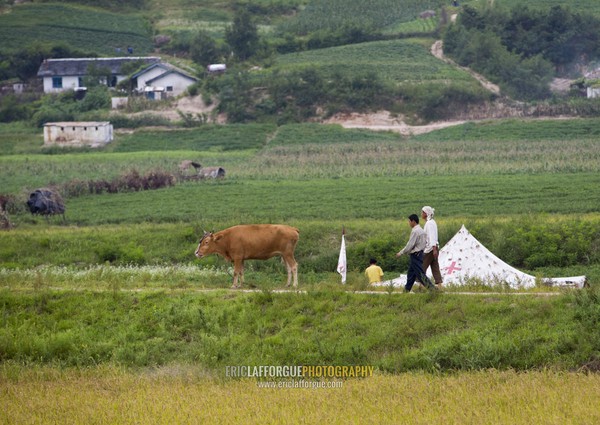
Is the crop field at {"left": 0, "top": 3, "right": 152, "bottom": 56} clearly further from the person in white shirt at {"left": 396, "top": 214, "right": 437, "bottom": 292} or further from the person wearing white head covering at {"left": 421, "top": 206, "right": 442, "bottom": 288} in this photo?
the person in white shirt at {"left": 396, "top": 214, "right": 437, "bottom": 292}

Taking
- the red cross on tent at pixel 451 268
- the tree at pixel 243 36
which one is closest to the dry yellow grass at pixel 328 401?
the red cross on tent at pixel 451 268

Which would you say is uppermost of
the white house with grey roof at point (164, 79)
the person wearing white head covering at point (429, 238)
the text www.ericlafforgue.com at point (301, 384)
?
the white house with grey roof at point (164, 79)

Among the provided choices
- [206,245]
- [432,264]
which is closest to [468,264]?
[432,264]

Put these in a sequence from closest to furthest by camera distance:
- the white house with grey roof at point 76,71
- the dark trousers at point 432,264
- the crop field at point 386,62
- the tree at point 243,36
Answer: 1. the dark trousers at point 432,264
2. the crop field at point 386,62
3. the white house with grey roof at point 76,71
4. the tree at point 243,36

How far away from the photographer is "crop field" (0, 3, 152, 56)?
328ft

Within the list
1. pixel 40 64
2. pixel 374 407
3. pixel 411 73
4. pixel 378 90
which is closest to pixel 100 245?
pixel 374 407

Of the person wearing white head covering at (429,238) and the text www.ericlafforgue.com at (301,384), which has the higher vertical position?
the person wearing white head covering at (429,238)

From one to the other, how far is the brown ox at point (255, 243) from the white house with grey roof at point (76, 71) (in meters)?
65.1

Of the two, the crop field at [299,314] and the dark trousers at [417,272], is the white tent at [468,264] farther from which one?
the dark trousers at [417,272]

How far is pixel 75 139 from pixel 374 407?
59158mm

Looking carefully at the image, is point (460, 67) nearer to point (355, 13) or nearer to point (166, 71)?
point (355, 13)

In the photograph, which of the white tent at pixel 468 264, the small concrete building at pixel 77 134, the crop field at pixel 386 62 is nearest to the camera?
the white tent at pixel 468 264

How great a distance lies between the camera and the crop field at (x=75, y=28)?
328 ft

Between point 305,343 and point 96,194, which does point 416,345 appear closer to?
point 305,343
